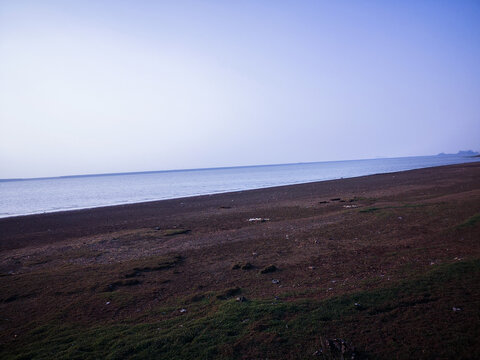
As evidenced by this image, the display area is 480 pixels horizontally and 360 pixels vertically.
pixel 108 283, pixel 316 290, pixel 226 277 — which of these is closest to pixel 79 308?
pixel 108 283

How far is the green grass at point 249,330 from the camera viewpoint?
4.97m

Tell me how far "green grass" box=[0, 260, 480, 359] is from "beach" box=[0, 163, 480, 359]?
0.02 metres

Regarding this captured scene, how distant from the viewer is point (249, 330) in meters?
5.51

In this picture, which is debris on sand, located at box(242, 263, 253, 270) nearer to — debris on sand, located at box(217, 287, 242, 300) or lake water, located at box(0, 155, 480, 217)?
debris on sand, located at box(217, 287, 242, 300)

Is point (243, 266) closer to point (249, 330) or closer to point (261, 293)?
point (261, 293)

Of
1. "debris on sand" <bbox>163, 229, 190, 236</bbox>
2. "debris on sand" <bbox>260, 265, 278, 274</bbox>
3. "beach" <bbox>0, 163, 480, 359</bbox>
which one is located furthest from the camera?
"debris on sand" <bbox>163, 229, 190, 236</bbox>

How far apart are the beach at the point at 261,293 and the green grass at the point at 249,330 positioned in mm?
21

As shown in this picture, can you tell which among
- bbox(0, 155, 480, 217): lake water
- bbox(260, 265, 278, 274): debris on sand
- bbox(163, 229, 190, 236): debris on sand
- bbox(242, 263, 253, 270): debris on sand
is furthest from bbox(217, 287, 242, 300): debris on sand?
bbox(0, 155, 480, 217): lake water

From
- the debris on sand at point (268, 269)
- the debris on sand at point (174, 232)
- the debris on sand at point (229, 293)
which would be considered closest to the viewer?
the debris on sand at point (229, 293)

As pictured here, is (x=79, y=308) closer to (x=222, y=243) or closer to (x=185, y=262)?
(x=185, y=262)

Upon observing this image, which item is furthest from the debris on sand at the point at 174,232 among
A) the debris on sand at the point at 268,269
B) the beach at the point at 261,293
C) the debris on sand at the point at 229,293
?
the debris on sand at the point at 229,293

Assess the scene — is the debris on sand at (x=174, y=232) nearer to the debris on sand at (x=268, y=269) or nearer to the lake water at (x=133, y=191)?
the debris on sand at (x=268, y=269)

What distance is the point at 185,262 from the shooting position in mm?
10430

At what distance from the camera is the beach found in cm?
511
